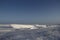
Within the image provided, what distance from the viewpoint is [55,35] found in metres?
1.35

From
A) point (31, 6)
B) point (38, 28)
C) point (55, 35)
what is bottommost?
point (55, 35)

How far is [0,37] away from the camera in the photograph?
50.9 inches

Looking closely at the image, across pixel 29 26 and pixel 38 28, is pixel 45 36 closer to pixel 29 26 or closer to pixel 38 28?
pixel 38 28

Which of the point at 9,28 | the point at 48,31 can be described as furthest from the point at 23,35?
the point at 48,31

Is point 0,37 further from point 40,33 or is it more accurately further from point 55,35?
point 55,35

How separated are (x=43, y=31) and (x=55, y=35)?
0.16 m

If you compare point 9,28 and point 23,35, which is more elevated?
point 9,28

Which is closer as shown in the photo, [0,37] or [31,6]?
[0,37]

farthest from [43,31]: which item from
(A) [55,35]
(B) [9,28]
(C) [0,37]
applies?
(C) [0,37]

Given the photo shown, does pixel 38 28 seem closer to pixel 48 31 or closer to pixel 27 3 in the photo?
pixel 48 31

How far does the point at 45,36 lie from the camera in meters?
1.36

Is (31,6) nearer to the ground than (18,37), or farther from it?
farther from it

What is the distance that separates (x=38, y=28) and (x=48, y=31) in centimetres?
13

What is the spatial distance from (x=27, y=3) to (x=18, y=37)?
45cm
